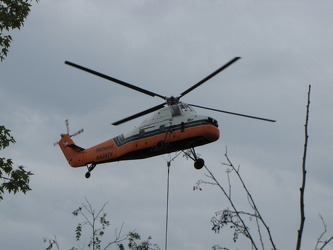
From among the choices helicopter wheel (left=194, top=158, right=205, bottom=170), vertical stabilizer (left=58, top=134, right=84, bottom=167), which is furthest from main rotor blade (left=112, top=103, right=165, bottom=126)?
vertical stabilizer (left=58, top=134, right=84, bottom=167)

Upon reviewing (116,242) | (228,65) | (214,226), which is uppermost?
(228,65)

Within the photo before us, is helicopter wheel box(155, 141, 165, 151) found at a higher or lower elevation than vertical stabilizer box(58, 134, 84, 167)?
lower

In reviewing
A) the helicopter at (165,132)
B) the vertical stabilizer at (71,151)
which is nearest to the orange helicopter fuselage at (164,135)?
the helicopter at (165,132)

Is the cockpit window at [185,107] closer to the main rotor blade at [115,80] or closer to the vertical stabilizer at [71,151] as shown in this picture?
the main rotor blade at [115,80]

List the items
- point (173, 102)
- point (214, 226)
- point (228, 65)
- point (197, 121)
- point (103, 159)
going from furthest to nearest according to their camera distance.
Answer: point (103, 159), point (173, 102), point (197, 121), point (228, 65), point (214, 226)

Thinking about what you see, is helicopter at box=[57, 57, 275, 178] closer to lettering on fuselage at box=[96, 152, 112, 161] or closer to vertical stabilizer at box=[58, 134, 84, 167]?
lettering on fuselage at box=[96, 152, 112, 161]

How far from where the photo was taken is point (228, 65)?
1973 cm

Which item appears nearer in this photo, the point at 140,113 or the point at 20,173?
the point at 20,173

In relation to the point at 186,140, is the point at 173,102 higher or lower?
higher

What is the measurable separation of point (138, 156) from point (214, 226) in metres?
15.8

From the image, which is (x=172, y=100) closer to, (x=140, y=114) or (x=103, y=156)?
(x=140, y=114)

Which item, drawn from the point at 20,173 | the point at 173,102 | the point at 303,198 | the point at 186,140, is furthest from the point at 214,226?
the point at 173,102

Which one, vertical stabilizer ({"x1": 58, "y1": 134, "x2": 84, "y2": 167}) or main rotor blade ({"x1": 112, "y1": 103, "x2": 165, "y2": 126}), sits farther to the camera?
vertical stabilizer ({"x1": 58, "y1": 134, "x2": 84, "y2": 167})

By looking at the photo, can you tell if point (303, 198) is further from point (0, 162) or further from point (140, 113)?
point (140, 113)
